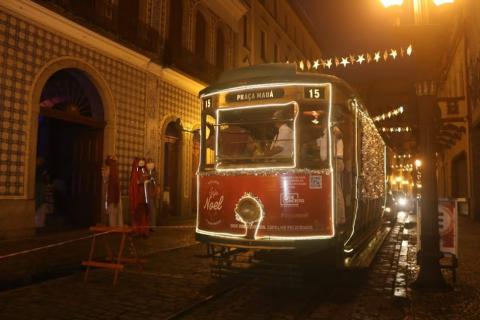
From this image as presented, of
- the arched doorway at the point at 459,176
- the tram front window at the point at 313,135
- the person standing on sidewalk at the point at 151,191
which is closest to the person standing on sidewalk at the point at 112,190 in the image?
the person standing on sidewalk at the point at 151,191

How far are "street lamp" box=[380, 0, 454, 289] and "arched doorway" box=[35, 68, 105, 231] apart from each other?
928 cm

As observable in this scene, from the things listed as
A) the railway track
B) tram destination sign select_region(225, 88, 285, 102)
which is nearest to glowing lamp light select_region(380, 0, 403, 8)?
tram destination sign select_region(225, 88, 285, 102)

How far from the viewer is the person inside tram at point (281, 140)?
6.07m

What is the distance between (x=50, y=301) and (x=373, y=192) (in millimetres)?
6998

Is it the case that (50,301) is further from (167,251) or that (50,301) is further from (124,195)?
(124,195)

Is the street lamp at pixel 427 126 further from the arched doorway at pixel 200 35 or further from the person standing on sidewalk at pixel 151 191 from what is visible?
the arched doorway at pixel 200 35

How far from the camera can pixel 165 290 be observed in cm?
611

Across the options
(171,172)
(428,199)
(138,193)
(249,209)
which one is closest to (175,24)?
(171,172)

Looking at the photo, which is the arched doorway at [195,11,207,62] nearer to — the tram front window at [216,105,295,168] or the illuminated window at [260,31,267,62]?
the illuminated window at [260,31,267,62]

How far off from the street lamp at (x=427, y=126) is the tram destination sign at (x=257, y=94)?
87.4 inches

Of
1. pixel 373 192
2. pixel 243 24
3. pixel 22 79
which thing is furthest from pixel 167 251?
pixel 243 24

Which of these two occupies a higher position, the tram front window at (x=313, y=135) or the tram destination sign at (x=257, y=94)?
the tram destination sign at (x=257, y=94)

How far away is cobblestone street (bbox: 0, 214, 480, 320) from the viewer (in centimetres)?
503

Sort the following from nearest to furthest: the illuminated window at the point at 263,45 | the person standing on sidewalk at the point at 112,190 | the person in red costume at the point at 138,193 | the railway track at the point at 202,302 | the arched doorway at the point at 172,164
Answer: the railway track at the point at 202,302 → the person standing on sidewalk at the point at 112,190 → the person in red costume at the point at 138,193 → the arched doorway at the point at 172,164 → the illuminated window at the point at 263,45
